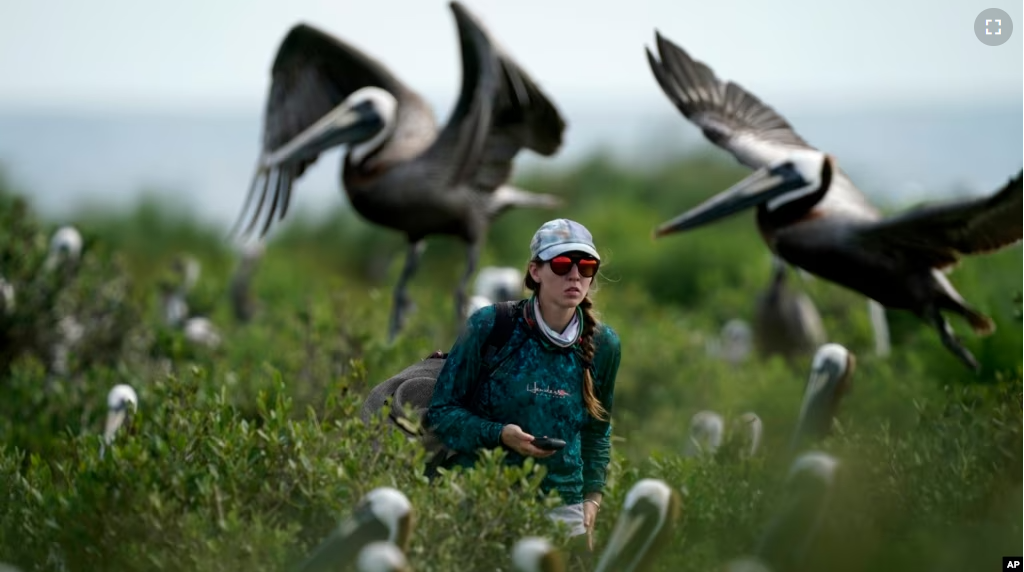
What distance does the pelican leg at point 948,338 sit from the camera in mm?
7685

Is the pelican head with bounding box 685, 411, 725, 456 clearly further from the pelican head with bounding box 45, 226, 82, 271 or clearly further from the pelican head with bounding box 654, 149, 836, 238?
the pelican head with bounding box 45, 226, 82, 271

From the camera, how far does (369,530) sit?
4.21m

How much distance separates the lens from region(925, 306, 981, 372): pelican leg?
303 inches

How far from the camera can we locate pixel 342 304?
891 cm

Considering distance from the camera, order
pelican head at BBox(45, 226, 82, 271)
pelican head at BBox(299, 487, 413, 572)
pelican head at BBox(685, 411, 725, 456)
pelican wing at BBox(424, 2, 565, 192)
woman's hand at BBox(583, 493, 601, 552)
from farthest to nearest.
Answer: pelican head at BBox(45, 226, 82, 271), pelican wing at BBox(424, 2, 565, 192), pelican head at BBox(685, 411, 725, 456), woman's hand at BBox(583, 493, 601, 552), pelican head at BBox(299, 487, 413, 572)

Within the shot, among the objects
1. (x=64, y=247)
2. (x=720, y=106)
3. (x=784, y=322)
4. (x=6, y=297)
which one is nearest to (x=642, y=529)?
(x=720, y=106)

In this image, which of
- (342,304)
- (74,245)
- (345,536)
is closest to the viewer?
(345,536)

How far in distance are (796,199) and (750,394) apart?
1.40 m

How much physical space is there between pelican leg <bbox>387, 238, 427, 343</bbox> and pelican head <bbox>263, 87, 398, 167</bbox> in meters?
0.65

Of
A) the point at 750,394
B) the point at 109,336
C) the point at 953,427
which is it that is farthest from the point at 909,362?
the point at 109,336

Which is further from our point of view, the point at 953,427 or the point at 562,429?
the point at 953,427

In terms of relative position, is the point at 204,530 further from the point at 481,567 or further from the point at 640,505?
the point at 640,505

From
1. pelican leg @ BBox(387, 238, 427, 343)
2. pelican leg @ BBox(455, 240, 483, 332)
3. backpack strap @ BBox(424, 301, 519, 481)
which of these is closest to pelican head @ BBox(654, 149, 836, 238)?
pelican leg @ BBox(455, 240, 483, 332)

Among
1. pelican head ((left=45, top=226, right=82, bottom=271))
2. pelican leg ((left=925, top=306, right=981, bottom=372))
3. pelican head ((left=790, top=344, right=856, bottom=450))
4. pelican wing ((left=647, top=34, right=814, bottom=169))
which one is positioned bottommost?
pelican head ((left=45, top=226, right=82, bottom=271))
